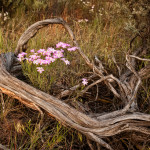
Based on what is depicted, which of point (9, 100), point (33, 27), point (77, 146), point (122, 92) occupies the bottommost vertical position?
point (77, 146)

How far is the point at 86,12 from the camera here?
568cm

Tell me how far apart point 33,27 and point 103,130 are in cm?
119

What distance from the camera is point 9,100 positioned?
1966 mm

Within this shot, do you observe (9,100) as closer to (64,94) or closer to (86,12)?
(64,94)

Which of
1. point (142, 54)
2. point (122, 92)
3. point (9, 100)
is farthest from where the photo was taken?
point (142, 54)

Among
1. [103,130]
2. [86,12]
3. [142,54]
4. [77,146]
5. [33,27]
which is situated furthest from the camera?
[86,12]

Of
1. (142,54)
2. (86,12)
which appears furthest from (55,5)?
(142,54)

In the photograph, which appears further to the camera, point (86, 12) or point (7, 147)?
point (86, 12)

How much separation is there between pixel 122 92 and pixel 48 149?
2.49ft

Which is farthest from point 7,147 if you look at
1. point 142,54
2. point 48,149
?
point 142,54

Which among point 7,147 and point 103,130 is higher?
point 103,130

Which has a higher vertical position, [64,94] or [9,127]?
[64,94]

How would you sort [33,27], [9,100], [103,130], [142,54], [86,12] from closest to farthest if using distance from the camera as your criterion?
[103,130] < [9,100] < [33,27] < [142,54] < [86,12]

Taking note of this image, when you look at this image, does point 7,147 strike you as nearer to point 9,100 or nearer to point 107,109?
point 9,100
